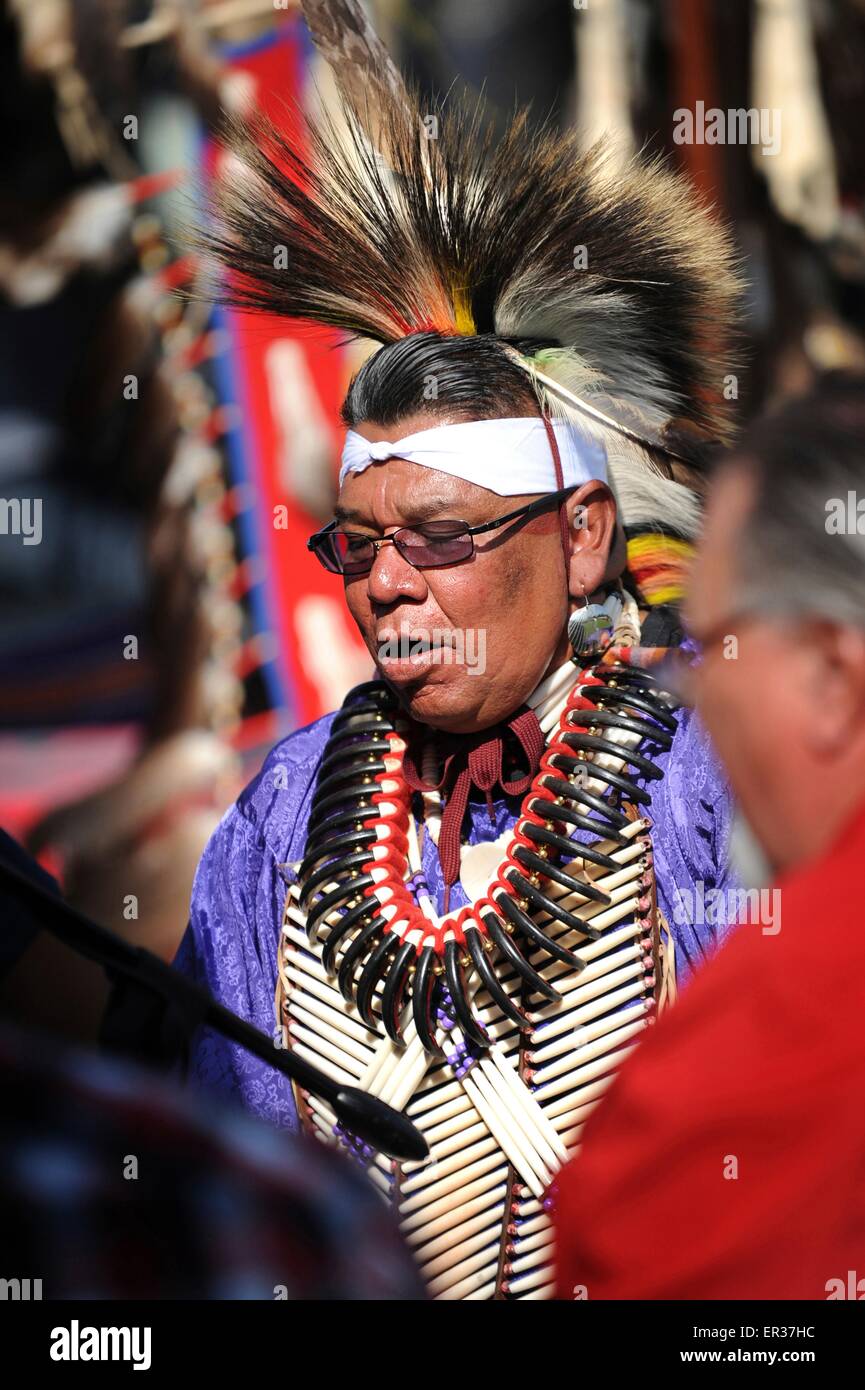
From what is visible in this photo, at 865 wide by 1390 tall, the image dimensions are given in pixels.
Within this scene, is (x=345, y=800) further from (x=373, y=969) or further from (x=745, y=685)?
(x=745, y=685)

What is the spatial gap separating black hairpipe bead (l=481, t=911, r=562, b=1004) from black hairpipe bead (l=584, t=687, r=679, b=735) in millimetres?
384

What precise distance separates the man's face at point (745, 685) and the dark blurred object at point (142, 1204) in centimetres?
49

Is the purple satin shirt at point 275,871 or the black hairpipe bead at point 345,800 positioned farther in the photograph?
the black hairpipe bead at point 345,800

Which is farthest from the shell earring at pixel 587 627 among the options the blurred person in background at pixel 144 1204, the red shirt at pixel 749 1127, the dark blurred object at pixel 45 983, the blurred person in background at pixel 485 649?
the blurred person in background at pixel 144 1204

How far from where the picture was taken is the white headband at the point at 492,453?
2125mm

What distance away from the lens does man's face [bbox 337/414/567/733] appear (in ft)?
6.94

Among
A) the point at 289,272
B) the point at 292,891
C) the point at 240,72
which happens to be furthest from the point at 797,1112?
the point at 240,72

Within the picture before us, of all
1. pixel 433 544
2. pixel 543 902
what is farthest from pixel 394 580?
pixel 543 902

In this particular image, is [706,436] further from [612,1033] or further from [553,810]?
[612,1033]

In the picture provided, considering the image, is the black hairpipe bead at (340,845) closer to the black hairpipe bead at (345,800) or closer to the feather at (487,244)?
the black hairpipe bead at (345,800)

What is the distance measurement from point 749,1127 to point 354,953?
3.70 ft

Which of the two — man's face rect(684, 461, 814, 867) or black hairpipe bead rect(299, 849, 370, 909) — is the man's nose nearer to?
black hairpipe bead rect(299, 849, 370, 909)

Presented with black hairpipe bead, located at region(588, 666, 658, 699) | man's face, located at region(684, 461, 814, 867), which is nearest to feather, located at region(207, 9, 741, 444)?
black hairpipe bead, located at region(588, 666, 658, 699)
